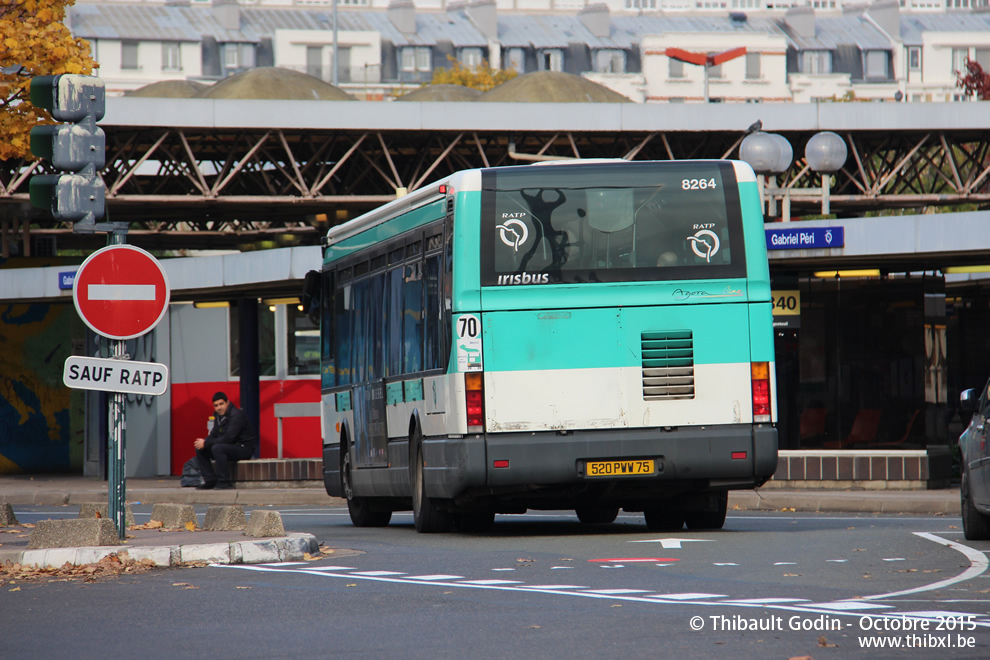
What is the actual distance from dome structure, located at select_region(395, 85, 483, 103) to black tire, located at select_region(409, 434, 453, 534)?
40471mm

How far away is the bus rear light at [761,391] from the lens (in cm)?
1326

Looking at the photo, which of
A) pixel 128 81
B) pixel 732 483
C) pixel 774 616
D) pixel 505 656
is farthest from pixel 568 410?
pixel 128 81

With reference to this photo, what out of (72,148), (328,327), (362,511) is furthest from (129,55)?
(72,148)

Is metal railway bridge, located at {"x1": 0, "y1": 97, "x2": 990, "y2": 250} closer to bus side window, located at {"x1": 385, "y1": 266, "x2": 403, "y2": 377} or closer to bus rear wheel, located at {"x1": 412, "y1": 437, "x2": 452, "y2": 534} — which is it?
bus side window, located at {"x1": 385, "y1": 266, "x2": 403, "y2": 377}

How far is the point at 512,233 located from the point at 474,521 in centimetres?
316

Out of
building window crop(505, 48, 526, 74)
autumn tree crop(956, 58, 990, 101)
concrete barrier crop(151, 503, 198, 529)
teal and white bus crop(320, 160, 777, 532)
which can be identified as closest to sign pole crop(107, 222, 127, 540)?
concrete barrier crop(151, 503, 198, 529)

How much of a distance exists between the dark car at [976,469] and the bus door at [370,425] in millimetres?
5292

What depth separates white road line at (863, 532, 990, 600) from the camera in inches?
354

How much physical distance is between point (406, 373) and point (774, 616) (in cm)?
703

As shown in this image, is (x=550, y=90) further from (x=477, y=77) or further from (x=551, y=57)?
(x=551, y=57)

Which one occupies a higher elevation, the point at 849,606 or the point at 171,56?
the point at 171,56

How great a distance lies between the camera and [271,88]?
172ft

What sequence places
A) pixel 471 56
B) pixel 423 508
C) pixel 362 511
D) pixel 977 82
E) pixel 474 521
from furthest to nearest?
pixel 471 56 < pixel 977 82 < pixel 362 511 < pixel 474 521 < pixel 423 508

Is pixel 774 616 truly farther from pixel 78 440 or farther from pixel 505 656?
pixel 78 440
